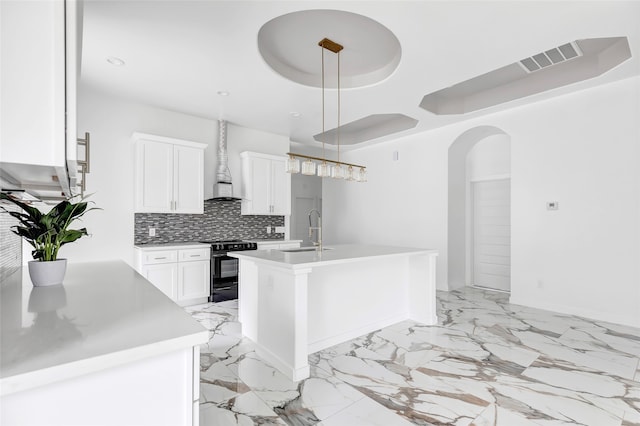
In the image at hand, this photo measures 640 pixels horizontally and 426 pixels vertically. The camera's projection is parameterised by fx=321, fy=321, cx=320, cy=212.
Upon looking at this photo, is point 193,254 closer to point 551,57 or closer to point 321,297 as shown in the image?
point 321,297

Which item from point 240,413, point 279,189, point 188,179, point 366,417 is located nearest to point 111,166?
point 188,179

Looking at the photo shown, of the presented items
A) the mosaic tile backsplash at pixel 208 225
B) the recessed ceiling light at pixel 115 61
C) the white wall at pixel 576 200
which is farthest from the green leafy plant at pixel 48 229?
the white wall at pixel 576 200

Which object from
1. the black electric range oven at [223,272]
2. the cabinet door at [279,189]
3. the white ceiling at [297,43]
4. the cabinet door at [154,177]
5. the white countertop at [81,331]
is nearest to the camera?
the white countertop at [81,331]

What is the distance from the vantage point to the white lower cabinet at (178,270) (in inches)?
159

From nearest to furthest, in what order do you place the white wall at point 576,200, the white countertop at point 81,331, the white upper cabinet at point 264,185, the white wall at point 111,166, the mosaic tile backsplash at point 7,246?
1. the white countertop at point 81,331
2. the mosaic tile backsplash at point 7,246
3. the white wall at point 576,200
4. the white wall at point 111,166
5. the white upper cabinet at point 264,185

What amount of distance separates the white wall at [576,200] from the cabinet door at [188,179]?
12.8 feet

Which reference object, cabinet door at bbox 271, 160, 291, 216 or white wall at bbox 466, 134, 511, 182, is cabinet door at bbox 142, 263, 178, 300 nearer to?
cabinet door at bbox 271, 160, 291, 216

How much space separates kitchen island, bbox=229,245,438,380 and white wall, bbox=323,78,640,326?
6.03 feet

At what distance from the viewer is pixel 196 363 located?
2.97ft

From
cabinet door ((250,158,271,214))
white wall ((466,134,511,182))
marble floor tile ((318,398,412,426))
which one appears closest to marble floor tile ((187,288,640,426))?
marble floor tile ((318,398,412,426))

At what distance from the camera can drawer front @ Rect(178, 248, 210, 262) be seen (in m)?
4.29

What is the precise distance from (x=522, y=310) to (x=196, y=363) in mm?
4551

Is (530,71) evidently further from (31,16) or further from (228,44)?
(31,16)

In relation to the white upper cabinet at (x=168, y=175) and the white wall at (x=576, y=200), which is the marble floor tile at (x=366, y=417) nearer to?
the white wall at (x=576, y=200)
